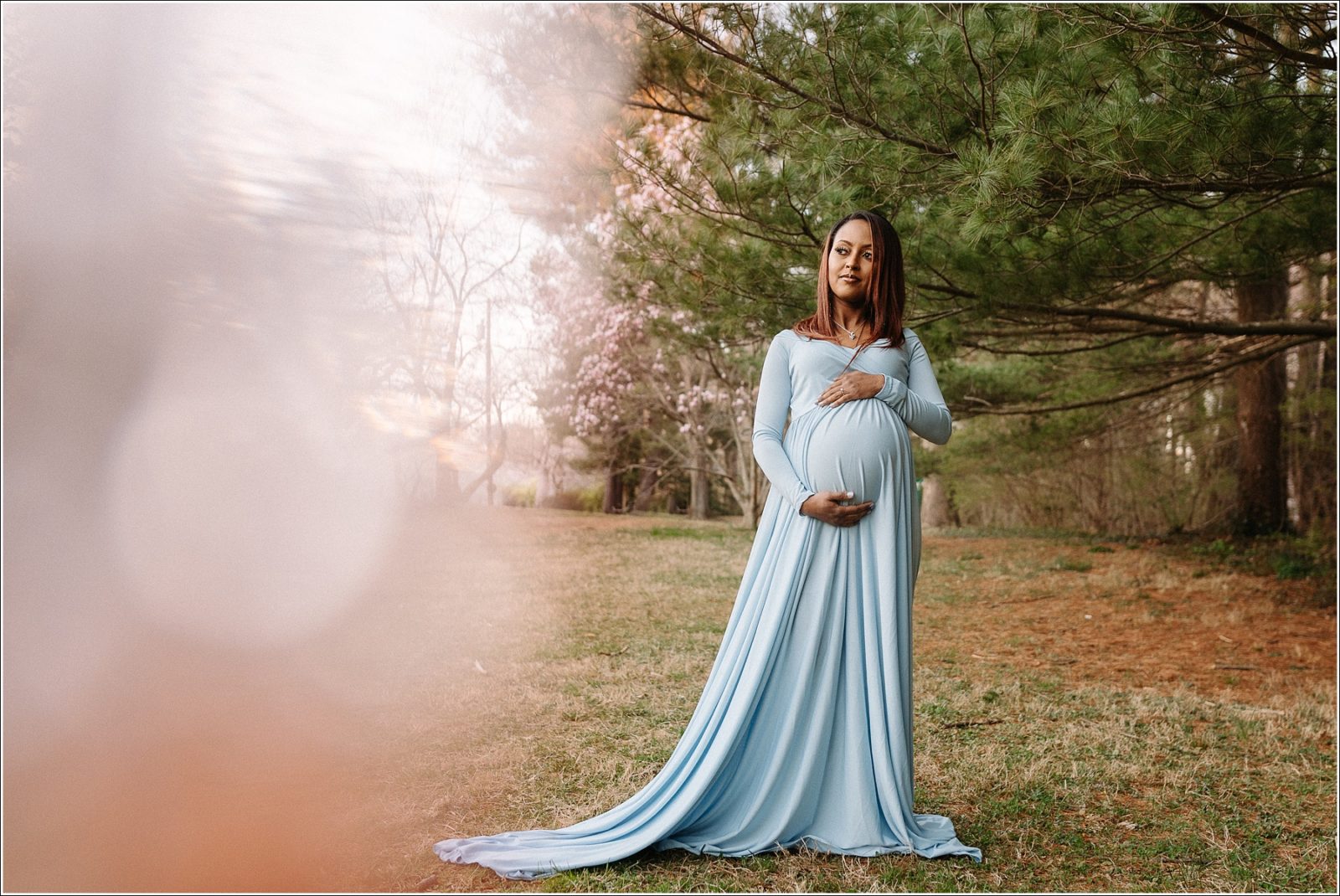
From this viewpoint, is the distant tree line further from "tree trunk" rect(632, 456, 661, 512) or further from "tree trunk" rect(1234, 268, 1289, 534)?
"tree trunk" rect(632, 456, 661, 512)

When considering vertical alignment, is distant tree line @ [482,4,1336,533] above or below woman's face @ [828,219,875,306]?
above

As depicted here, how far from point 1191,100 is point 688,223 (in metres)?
2.70

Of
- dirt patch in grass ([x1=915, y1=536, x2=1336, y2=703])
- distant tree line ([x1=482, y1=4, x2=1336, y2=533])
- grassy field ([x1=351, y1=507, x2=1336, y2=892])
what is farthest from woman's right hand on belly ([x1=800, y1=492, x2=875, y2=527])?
dirt patch in grass ([x1=915, y1=536, x2=1336, y2=703])

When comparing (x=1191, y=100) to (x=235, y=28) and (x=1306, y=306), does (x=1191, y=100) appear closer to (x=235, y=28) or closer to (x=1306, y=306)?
(x=1306, y=306)

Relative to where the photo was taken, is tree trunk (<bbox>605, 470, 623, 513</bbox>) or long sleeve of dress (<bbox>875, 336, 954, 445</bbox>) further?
tree trunk (<bbox>605, 470, 623, 513</bbox>)

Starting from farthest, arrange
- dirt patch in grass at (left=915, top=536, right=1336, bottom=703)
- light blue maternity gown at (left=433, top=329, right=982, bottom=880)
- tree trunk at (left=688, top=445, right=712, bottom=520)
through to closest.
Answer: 1. tree trunk at (left=688, top=445, right=712, bottom=520)
2. dirt patch in grass at (left=915, top=536, right=1336, bottom=703)
3. light blue maternity gown at (left=433, top=329, right=982, bottom=880)

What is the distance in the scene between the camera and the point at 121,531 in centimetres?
652

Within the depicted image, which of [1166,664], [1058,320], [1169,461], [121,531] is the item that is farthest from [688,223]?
[1169,461]

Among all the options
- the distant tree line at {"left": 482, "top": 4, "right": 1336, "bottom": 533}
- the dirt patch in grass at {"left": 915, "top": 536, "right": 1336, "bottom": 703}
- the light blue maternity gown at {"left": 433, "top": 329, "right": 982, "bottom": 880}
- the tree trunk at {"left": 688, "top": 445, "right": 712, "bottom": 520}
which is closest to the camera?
the light blue maternity gown at {"left": 433, "top": 329, "right": 982, "bottom": 880}

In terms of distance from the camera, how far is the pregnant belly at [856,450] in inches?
103

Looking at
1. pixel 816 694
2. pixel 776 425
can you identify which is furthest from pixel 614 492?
pixel 816 694

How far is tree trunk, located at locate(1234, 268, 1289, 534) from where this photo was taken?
8.91 meters

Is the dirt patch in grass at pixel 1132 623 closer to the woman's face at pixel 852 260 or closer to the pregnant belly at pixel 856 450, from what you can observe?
the pregnant belly at pixel 856 450

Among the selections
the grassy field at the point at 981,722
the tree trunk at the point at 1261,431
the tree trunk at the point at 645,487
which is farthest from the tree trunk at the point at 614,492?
the tree trunk at the point at 1261,431
